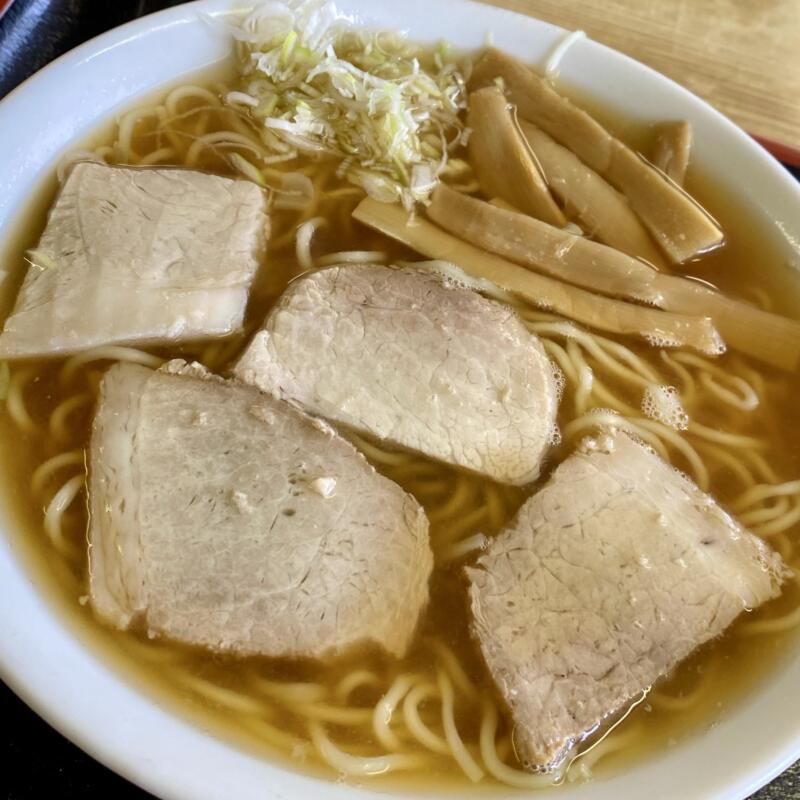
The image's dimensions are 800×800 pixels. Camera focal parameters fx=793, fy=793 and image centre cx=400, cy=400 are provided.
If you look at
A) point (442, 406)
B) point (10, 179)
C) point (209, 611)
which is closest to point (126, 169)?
point (10, 179)

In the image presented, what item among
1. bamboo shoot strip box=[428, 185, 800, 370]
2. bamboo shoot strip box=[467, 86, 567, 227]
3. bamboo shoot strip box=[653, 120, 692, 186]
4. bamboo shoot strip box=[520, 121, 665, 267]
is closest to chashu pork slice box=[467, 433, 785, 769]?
bamboo shoot strip box=[428, 185, 800, 370]

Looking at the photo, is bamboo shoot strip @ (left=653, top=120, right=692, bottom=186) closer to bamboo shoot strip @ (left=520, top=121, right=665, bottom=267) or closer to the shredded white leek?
bamboo shoot strip @ (left=520, top=121, right=665, bottom=267)

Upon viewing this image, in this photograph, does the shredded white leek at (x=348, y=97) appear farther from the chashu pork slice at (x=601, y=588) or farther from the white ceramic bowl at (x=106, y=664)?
the chashu pork slice at (x=601, y=588)

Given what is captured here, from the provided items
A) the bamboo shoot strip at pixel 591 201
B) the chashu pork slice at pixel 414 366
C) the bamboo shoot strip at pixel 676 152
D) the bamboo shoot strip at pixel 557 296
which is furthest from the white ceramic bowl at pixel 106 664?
the chashu pork slice at pixel 414 366

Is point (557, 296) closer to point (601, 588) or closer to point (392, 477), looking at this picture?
point (392, 477)

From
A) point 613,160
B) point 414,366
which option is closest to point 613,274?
point 613,160
